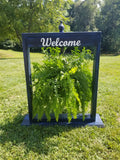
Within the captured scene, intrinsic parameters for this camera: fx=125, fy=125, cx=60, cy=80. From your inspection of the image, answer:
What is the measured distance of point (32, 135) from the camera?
6.06 ft

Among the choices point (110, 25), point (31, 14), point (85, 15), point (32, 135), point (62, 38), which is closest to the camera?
point (62, 38)

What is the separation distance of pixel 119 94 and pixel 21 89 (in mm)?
2741

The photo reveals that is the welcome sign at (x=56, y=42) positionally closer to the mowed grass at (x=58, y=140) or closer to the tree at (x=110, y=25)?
the mowed grass at (x=58, y=140)

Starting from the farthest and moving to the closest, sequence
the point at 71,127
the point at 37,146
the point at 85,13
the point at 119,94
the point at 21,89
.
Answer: the point at 85,13, the point at 21,89, the point at 119,94, the point at 71,127, the point at 37,146

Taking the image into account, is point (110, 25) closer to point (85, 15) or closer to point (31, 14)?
point (85, 15)

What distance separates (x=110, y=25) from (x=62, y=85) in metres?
23.8

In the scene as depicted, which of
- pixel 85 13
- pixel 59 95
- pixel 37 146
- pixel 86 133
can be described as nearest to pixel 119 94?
pixel 86 133

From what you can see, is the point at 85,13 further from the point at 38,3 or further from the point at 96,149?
the point at 96,149

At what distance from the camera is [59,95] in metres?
1.73

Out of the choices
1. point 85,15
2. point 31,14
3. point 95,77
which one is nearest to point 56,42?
point 95,77

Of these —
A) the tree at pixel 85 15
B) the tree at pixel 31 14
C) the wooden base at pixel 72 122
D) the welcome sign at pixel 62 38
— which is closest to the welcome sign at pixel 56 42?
the welcome sign at pixel 62 38

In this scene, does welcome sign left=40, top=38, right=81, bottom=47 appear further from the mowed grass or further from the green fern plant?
the mowed grass

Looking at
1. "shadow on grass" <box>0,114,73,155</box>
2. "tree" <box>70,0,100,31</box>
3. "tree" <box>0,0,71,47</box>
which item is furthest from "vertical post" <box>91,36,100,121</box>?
"tree" <box>70,0,100,31</box>

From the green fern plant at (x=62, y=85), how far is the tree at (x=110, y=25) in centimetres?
2159
